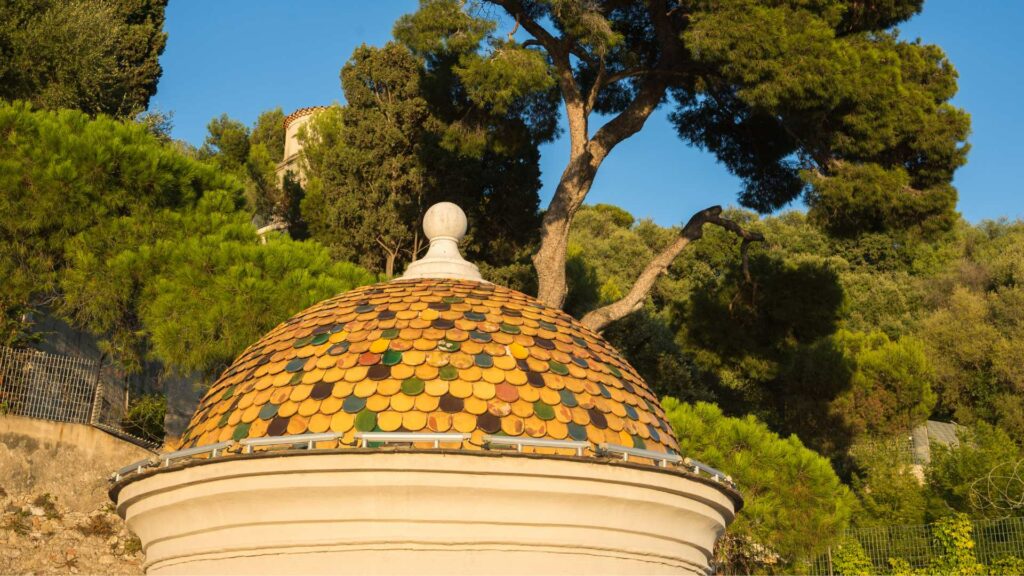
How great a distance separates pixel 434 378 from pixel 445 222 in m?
2.06

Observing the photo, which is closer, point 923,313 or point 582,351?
point 582,351

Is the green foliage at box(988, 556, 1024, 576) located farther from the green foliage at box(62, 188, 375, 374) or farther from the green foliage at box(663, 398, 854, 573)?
the green foliage at box(62, 188, 375, 374)

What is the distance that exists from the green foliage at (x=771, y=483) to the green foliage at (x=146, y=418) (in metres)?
10.4

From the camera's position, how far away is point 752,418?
19.5 m

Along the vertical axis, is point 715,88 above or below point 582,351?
above

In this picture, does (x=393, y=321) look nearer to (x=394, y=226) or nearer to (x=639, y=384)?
(x=639, y=384)

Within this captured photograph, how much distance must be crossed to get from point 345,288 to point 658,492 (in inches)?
473

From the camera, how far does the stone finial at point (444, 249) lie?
27.6 ft

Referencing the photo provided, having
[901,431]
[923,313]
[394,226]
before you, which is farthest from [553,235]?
[923,313]

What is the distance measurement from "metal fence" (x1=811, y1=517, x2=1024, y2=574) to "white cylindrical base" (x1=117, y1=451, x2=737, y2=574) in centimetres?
1384

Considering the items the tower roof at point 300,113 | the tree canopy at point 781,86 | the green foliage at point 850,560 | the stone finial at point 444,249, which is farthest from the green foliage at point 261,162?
the stone finial at point 444,249

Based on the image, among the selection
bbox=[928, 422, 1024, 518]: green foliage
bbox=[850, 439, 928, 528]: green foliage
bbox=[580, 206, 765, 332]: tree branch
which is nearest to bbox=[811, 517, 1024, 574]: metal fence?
bbox=[928, 422, 1024, 518]: green foliage

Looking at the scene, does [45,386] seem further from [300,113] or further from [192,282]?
[300,113]

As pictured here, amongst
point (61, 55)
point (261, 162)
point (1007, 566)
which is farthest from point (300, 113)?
point (1007, 566)
